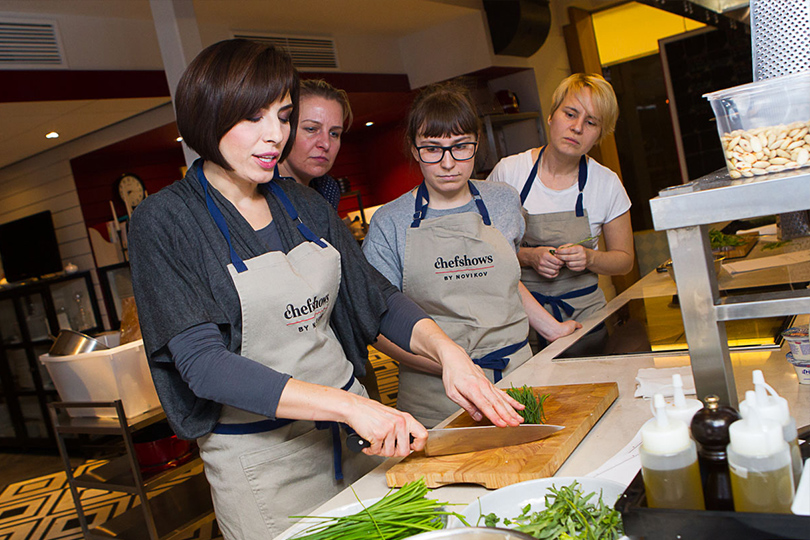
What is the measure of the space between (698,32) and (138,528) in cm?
632

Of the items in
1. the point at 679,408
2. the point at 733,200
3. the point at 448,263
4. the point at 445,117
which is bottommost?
the point at 679,408

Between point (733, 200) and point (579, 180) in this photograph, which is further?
point (579, 180)

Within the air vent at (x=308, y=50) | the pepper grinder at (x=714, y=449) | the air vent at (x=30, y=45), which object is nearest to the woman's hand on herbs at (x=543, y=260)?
the pepper grinder at (x=714, y=449)

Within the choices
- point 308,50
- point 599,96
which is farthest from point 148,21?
point 599,96

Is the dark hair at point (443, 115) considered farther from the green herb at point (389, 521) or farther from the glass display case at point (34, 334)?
the glass display case at point (34, 334)

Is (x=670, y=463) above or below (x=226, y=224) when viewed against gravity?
below

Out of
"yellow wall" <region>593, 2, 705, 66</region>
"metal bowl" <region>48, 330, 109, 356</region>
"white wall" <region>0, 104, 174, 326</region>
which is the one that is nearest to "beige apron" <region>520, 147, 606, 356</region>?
"metal bowl" <region>48, 330, 109, 356</region>

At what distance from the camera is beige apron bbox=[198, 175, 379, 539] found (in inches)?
54.3

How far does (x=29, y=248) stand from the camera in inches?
259

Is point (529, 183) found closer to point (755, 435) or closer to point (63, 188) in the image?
point (755, 435)

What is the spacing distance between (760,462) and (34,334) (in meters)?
6.92

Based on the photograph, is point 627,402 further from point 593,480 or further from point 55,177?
point 55,177

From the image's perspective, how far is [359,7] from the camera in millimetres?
4965

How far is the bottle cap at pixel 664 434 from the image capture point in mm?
777
